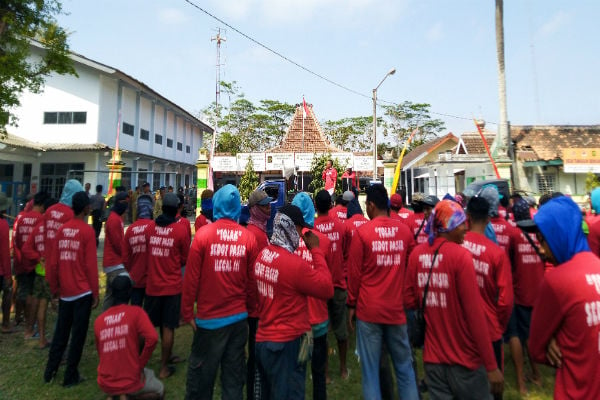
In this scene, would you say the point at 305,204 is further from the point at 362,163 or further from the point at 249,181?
the point at 362,163

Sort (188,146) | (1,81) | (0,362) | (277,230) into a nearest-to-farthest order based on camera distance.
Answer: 1. (277,230)
2. (0,362)
3. (1,81)
4. (188,146)

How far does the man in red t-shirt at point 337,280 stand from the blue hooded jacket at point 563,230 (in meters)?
2.38

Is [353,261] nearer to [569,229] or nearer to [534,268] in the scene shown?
[569,229]

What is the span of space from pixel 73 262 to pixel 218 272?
2095mm

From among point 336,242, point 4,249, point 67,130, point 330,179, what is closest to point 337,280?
point 336,242

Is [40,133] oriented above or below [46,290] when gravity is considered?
above

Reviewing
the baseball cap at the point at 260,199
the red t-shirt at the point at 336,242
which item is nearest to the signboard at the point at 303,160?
the red t-shirt at the point at 336,242

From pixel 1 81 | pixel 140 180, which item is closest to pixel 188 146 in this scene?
pixel 140 180

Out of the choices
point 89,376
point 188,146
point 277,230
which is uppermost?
point 188,146

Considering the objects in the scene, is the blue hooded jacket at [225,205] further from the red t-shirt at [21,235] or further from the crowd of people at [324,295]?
the red t-shirt at [21,235]

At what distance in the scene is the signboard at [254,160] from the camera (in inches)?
818

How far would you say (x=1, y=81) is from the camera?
7.81 m

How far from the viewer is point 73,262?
3725mm

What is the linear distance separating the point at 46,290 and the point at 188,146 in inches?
1145
